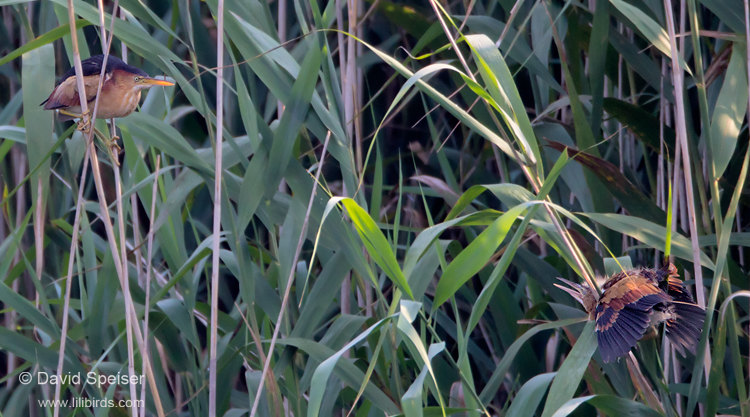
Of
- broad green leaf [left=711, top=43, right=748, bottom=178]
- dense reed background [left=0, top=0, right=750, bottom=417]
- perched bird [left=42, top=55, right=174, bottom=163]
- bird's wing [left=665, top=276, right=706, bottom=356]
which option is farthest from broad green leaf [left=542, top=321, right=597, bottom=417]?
perched bird [left=42, top=55, right=174, bottom=163]

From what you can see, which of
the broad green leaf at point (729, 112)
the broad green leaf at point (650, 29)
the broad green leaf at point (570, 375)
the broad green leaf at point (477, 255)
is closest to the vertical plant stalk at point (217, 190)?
the broad green leaf at point (477, 255)

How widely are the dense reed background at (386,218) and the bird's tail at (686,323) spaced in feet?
0.14

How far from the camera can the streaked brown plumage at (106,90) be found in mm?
789

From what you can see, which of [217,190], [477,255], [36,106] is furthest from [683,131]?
[36,106]

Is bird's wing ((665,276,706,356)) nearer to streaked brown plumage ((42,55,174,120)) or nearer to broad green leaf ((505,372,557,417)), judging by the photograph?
broad green leaf ((505,372,557,417))

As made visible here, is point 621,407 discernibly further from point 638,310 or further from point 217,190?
point 217,190

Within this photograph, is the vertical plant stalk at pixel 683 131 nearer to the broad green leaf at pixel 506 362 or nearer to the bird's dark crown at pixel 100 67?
the broad green leaf at pixel 506 362

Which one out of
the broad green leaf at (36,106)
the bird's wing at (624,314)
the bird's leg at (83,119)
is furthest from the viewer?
the broad green leaf at (36,106)

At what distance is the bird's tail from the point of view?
767 mm

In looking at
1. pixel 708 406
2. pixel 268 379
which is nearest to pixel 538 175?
pixel 708 406

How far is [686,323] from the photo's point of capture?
0.78 m

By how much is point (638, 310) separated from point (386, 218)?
557 mm

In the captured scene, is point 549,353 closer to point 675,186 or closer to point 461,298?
point 461,298

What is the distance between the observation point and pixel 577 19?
3.98 feet
